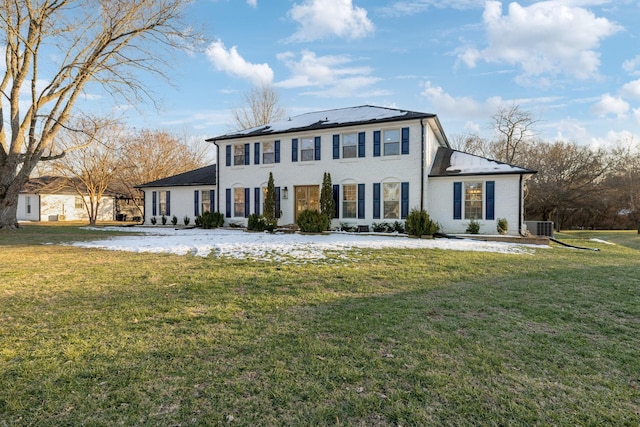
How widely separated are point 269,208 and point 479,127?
2659 cm

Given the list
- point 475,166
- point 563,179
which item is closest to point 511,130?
point 563,179

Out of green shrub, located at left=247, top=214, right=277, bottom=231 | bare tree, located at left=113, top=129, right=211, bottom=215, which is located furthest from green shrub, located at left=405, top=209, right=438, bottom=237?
bare tree, located at left=113, top=129, right=211, bottom=215

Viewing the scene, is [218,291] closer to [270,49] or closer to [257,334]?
[257,334]

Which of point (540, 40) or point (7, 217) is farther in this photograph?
point (7, 217)

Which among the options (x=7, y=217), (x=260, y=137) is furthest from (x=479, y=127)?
(x=7, y=217)

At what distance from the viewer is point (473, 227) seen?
1423 cm

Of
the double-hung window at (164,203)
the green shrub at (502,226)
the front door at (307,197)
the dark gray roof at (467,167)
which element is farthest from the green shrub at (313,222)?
the double-hung window at (164,203)

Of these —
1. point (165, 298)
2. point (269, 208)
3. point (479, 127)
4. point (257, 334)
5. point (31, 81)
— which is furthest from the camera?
point (479, 127)

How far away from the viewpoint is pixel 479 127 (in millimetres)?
33906

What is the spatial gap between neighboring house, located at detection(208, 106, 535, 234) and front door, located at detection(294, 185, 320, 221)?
51 millimetres

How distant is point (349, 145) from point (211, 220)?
8.39 m

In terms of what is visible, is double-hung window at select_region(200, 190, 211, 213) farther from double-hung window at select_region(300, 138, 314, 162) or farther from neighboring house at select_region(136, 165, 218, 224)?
double-hung window at select_region(300, 138, 314, 162)

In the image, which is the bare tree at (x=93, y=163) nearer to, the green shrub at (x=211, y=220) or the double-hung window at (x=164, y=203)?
the double-hung window at (x=164, y=203)

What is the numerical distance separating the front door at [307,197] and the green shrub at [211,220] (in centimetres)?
443
